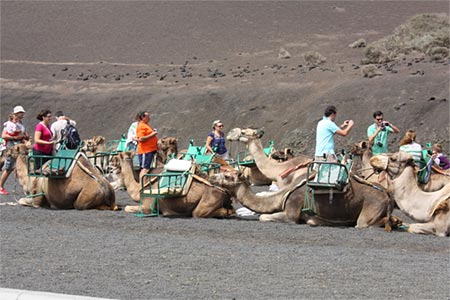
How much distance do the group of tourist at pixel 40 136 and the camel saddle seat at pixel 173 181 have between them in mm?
1958

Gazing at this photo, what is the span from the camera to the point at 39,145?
1672 centimetres

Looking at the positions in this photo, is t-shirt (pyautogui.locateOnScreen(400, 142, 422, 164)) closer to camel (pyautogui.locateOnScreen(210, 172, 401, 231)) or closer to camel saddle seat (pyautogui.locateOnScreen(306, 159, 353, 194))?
camel (pyautogui.locateOnScreen(210, 172, 401, 231))

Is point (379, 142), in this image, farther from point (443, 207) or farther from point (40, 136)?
point (40, 136)

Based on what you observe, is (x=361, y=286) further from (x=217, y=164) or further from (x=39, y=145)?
(x=39, y=145)

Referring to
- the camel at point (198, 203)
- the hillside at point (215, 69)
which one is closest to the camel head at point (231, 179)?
the camel at point (198, 203)

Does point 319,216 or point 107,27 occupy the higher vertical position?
point 107,27

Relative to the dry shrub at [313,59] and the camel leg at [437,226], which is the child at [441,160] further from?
the dry shrub at [313,59]

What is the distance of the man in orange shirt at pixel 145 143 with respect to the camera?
16969 mm

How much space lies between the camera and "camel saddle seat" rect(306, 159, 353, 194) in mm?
13883

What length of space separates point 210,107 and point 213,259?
31.7 metres

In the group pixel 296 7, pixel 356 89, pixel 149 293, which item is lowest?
pixel 149 293

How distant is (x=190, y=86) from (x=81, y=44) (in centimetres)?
2616

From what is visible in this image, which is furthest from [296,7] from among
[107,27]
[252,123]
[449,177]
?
[449,177]

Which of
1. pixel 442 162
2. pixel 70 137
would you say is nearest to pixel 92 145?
pixel 70 137
